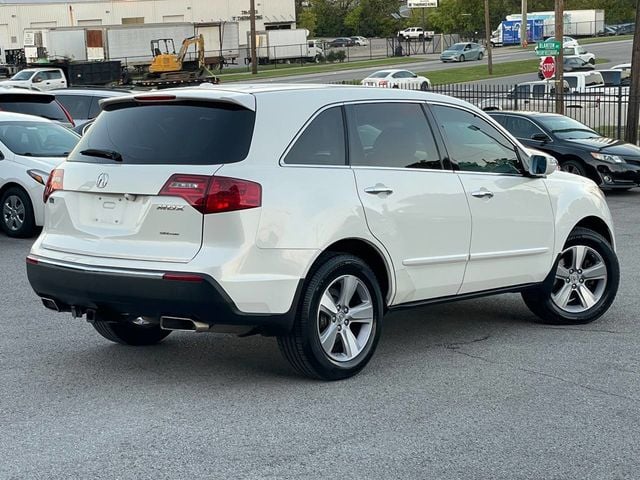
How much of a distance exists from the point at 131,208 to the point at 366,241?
4.68 feet

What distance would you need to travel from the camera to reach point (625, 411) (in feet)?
20.2

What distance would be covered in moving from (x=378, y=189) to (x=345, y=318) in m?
0.83

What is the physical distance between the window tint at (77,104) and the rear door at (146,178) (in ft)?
60.3

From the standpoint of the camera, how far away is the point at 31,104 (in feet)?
62.6

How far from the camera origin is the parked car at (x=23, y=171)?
47.3ft

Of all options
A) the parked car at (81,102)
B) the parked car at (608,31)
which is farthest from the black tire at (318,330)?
the parked car at (608,31)

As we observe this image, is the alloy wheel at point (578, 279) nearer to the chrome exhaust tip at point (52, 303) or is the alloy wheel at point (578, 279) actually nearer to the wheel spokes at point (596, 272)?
the wheel spokes at point (596, 272)

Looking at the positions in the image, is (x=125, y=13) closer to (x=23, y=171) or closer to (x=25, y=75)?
(x=25, y=75)

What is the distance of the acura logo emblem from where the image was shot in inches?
261

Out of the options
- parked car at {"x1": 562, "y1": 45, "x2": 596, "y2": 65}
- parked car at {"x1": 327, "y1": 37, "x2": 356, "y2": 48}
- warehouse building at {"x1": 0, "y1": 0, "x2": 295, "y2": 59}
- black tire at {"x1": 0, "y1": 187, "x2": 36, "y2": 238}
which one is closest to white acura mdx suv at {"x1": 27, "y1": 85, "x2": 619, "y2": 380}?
black tire at {"x1": 0, "y1": 187, "x2": 36, "y2": 238}

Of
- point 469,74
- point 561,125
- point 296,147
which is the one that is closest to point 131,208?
point 296,147

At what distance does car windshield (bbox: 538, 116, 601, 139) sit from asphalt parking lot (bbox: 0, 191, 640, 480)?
11960mm

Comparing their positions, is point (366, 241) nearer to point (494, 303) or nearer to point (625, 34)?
point (494, 303)

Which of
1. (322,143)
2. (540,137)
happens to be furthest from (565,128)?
(322,143)
